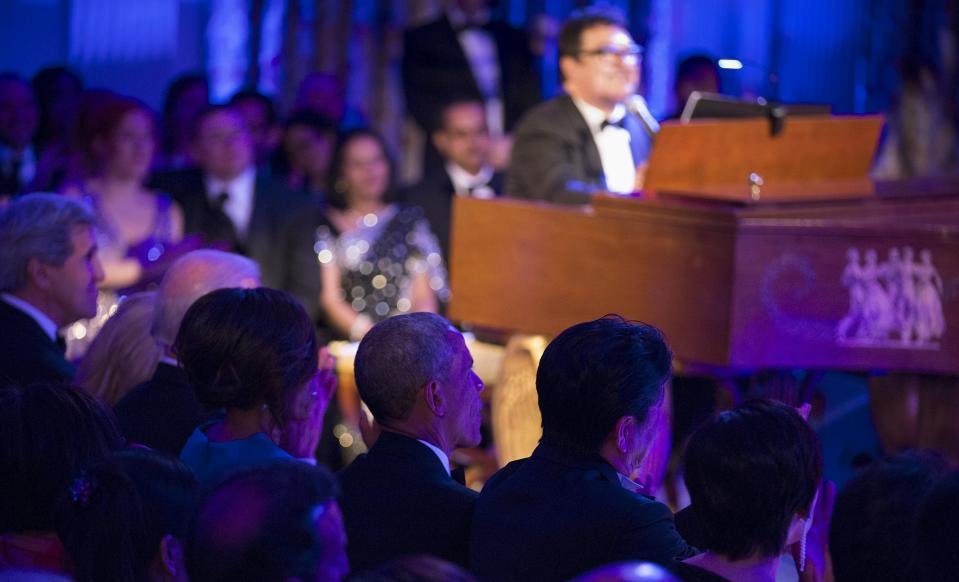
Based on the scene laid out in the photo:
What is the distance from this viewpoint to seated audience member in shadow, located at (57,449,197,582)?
2311 millimetres

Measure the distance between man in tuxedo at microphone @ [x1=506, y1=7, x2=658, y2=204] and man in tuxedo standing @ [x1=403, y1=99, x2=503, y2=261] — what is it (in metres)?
0.98

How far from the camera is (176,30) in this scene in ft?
27.6

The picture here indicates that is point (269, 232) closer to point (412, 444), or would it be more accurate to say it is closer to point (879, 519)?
point (412, 444)

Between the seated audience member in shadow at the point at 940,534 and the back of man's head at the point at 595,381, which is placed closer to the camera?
the seated audience member in shadow at the point at 940,534

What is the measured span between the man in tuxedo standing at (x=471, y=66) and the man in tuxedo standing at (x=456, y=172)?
0.67 m

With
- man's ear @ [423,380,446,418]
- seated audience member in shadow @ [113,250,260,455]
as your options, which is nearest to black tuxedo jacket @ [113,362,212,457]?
seated audience member in shadow @ [113,250,260,455]

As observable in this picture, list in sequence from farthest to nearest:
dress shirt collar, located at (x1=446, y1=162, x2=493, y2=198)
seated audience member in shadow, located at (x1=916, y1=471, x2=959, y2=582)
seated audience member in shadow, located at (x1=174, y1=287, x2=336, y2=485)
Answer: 1. dress shirt collar, located at (x1=446, y1=162, x2=493, y2=198)
2. seated audience member in shadow, located at (x1=174, y1=287, x2=336, y2=485)
3. seated audience member in shadow, located at (x1=916, y1=471, x2=959, y2=582)

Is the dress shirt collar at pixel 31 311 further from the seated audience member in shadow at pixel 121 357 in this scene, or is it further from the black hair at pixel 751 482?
the black hair at pixel 751 482

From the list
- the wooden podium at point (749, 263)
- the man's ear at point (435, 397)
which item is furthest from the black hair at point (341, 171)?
the man's ear at point (435, 397)

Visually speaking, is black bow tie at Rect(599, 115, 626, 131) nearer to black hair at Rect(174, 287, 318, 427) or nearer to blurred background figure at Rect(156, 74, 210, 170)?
blurred background figure at Rect(156, 74, 210, 170)

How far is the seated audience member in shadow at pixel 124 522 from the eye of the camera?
7.58 feet

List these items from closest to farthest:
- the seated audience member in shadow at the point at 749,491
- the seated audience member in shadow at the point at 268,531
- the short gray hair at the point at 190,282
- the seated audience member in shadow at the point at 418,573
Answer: the seated audience member in shadow at the point at 418,573 < the seated audience member in shadow at the point at 268,531 < the seated audience member in shadow at the point at 749,491 < the short gray hair at the point at 190,282

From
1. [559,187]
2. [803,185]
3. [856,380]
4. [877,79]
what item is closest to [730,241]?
[803,185]

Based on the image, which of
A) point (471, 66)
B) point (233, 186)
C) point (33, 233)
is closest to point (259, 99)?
point (233, 186)
